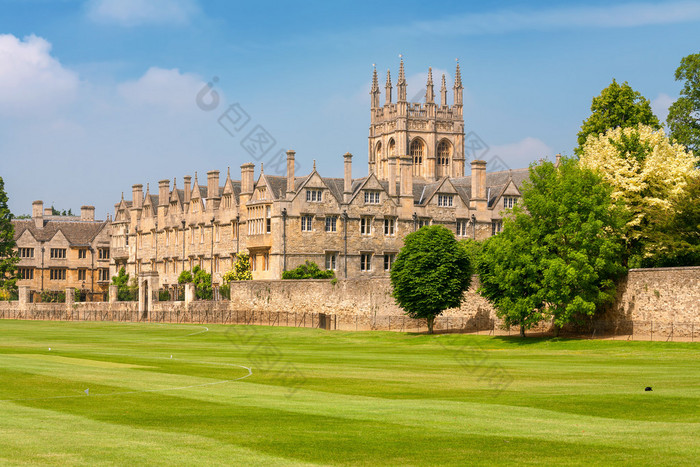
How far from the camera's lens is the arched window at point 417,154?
129125 millimetres

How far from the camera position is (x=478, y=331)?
63344 mm

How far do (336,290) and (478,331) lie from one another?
14.7 metres

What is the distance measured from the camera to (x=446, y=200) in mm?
90750

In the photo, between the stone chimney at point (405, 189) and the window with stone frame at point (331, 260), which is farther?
the stone chimney at point (405, 189)

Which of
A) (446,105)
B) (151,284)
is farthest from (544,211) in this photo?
(446,105)

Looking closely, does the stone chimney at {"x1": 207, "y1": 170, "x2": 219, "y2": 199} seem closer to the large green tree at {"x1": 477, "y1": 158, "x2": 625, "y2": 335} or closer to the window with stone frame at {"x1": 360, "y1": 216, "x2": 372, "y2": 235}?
the window with stone frame at {"x1": 360, "y1": 216, "x2": 372, "y2": 235}

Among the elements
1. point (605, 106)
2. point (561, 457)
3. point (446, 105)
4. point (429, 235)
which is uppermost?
point (446, 105)

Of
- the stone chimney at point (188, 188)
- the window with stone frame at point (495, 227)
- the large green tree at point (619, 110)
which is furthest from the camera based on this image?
the stone chimney at point (188, 188)

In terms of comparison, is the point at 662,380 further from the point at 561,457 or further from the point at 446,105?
the point at 446,105

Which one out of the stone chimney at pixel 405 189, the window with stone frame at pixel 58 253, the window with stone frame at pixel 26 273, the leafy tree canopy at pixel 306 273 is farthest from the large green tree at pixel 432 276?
the window with stone frame at pixel 26 273

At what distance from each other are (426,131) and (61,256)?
167 ft

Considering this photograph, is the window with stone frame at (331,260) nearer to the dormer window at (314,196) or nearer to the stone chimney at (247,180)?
the dormer window at (314,196)

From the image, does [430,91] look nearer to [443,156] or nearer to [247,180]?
[443,156]

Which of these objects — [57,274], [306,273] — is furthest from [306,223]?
[57,274]
